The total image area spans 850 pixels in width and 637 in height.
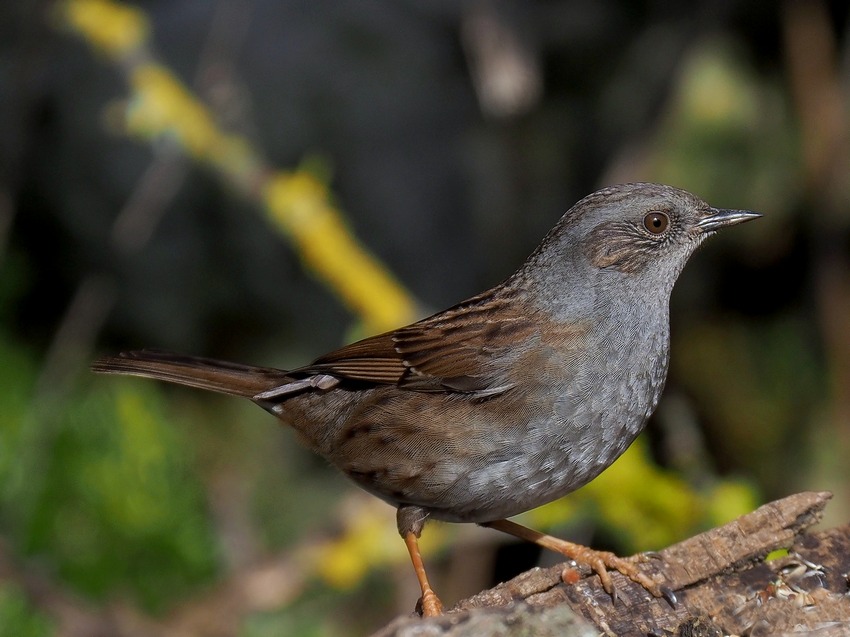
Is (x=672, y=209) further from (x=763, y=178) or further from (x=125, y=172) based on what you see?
(x=125, y=172)

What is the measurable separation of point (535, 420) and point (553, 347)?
0.96 ft

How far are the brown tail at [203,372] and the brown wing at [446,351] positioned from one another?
16 centimetres

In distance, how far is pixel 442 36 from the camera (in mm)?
7109

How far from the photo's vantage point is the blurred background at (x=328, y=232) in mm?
6324

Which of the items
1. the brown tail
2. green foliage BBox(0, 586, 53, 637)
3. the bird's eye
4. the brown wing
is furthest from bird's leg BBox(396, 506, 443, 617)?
green foliage BBox(0, 586, 53, 637)

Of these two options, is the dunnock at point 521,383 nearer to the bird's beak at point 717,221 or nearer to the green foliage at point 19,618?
the bird's beak at point 717,221

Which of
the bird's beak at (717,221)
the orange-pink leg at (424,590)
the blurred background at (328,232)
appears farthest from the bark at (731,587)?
the blurred background at (328,232)

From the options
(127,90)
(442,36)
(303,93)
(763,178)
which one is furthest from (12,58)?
(763,178)

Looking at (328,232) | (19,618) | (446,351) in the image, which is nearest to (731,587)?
(446,351)

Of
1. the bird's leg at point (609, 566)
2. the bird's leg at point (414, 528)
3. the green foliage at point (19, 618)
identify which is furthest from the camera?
the green foliage at point (19, 618)

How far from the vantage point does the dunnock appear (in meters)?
3.74

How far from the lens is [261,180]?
628cm

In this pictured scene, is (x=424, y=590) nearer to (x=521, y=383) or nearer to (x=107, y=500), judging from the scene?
(x=521, y=383)

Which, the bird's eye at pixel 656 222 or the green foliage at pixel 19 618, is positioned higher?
the green foliage at pixel 19 618
